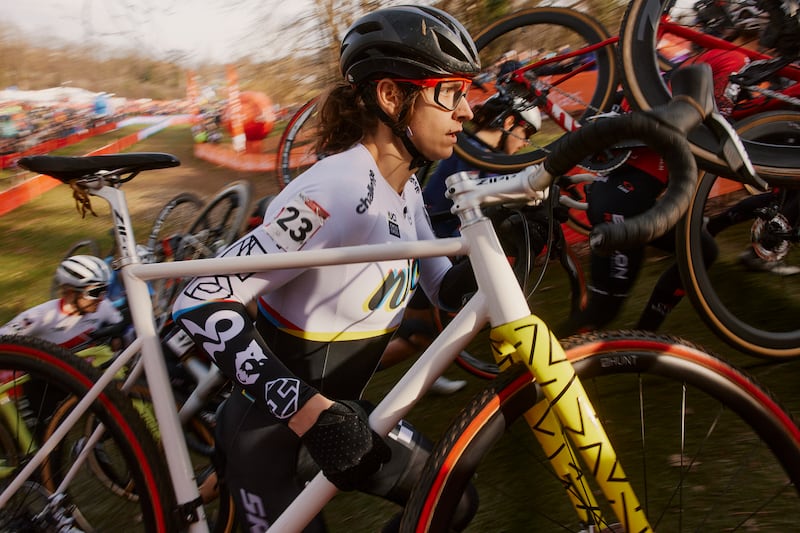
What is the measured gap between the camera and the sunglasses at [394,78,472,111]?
68.4 inches

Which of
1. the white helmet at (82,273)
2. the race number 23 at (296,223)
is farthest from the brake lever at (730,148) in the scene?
the white helmet at (82,273)

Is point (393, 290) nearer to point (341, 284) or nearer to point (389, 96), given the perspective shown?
point (341, 284)

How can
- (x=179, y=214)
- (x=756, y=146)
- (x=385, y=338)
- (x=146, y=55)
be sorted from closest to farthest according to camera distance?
(x=385, y=338) → (x=756, y=146) → (x=179, y=214) → (x=146, y=55)

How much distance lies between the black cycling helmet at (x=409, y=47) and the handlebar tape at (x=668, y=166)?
2.31ft

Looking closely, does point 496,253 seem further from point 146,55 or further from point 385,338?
point 146,55

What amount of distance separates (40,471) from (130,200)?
11.8 meters

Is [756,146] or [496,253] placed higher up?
[496,253]

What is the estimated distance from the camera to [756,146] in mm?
2752

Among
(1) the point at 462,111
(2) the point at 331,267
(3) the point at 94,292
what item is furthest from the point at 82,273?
(1) the point at 462,111

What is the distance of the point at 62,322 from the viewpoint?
479cm

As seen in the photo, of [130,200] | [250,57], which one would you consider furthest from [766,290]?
[130,200]

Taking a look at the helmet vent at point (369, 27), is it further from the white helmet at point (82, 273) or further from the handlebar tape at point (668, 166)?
the white helmet at point (82, 273)

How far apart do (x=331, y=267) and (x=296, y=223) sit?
7.4 inches

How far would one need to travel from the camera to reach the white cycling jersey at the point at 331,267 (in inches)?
61.3
